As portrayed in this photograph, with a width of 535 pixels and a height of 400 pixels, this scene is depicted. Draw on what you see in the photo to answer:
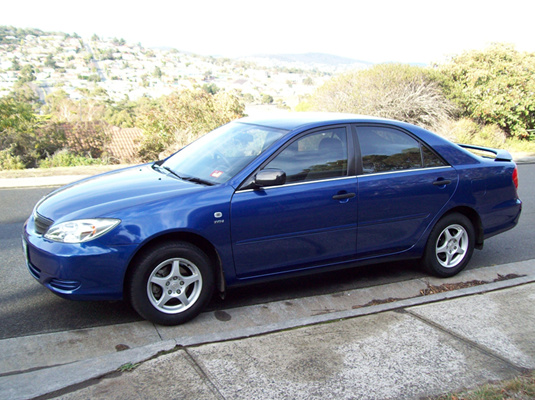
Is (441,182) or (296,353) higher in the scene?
(441,182)

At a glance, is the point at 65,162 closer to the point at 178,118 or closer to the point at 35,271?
the point at 178,118

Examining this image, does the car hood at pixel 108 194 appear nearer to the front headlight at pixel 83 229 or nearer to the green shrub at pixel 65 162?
the front headlight at pixel 83 229

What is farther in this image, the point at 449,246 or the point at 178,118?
the point at 178,118

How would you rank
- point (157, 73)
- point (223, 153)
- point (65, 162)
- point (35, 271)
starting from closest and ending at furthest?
point (35, 271), point (223, 153), point (65, 162), point (157, 73)

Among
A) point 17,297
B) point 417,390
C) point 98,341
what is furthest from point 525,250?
point 17,297

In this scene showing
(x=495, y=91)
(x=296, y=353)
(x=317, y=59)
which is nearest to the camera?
(x=296, y=353)

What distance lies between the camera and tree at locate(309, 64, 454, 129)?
65.0ft

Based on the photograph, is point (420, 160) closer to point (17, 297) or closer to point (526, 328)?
point (526, 328)

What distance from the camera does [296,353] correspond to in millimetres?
3639

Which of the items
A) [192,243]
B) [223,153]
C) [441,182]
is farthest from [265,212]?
[441,182]

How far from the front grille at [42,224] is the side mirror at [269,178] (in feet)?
5.39

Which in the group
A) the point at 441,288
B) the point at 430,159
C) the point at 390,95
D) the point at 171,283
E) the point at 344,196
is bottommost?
the point at 441,288

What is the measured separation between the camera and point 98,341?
391 cm

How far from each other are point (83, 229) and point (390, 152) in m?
2.89
